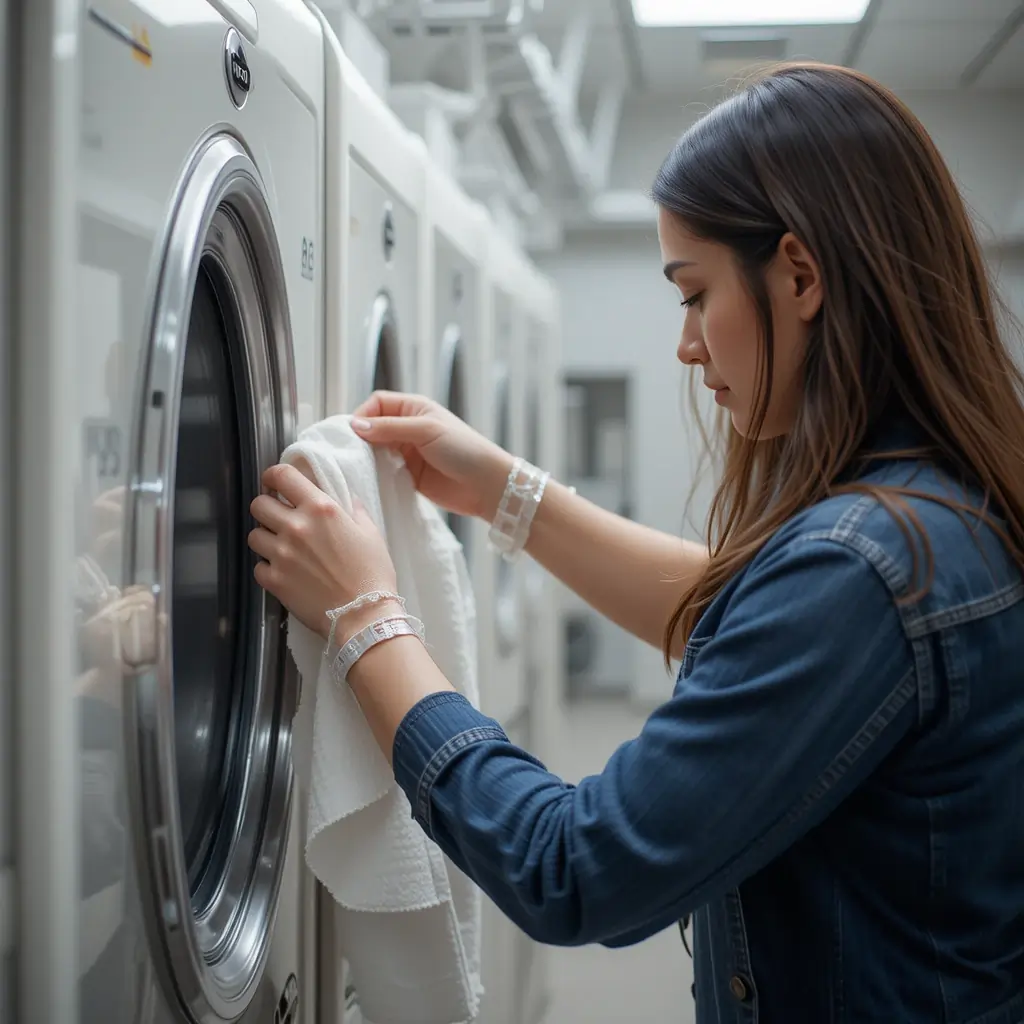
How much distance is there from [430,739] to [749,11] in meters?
3.27

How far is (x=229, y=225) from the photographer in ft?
2.95

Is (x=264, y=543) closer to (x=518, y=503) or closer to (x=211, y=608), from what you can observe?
(x=211, y=608)

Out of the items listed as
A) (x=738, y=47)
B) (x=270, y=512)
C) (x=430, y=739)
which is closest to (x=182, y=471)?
(x=270, y=512)

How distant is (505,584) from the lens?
2.57 metres

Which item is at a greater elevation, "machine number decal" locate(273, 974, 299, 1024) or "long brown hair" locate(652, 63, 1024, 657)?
"long brown hair" locate(652, 63, 1024, 657)

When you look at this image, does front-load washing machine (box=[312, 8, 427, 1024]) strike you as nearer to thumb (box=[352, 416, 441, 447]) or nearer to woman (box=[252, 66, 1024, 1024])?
thumb (box=[352, 416, 441, 447])

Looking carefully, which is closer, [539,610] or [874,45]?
[539,610]

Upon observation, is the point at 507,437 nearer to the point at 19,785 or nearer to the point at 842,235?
the point at 842,235

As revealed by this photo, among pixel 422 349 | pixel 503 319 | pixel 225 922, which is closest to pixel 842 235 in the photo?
pixel 225 922

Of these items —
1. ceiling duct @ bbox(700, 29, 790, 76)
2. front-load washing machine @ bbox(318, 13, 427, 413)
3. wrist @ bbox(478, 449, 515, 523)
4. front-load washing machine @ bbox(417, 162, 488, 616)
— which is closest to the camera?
front-load washing machine @ bbox(318, 13, 427, 413)

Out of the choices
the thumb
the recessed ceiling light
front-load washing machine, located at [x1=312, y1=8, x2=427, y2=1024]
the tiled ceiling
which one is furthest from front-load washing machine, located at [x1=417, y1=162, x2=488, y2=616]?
the tiled ceiling

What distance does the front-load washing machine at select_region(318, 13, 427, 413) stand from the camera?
1.15m

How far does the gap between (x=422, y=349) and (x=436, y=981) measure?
854 mm

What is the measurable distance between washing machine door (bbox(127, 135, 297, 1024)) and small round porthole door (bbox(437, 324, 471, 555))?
0.75m
